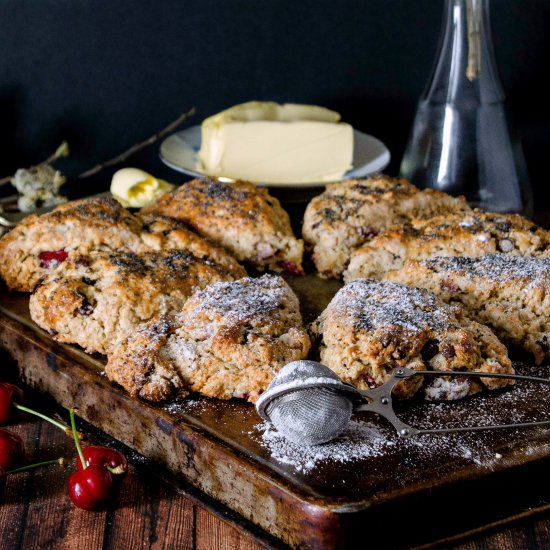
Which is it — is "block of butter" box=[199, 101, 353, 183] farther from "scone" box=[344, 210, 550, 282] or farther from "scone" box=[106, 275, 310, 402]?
"scone" box=[106, 275, 310, 402]

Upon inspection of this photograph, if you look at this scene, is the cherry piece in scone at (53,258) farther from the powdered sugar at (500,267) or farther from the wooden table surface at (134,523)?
the powdered sugar at (500,267)

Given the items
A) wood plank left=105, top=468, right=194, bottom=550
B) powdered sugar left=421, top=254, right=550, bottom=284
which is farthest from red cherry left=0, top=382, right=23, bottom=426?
powdered sugar left=421, top=254, right=550, bottom=284

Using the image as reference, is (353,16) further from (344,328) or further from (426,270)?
(344,328)

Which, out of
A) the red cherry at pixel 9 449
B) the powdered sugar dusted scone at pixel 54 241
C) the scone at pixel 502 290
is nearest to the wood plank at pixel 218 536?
the red cherry at pixel 9 449

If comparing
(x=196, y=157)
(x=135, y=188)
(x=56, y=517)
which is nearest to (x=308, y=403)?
(x=56, y=517)

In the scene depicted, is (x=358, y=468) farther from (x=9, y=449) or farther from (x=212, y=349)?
(x=9, y=449)

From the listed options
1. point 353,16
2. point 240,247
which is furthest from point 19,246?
point 353,16
